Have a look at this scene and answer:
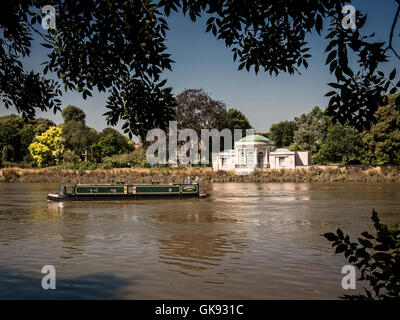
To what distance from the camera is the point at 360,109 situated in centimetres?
540

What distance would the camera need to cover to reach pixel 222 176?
5678cm

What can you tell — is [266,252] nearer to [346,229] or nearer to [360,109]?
[346,229]

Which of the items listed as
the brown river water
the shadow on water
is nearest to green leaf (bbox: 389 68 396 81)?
the brown river water

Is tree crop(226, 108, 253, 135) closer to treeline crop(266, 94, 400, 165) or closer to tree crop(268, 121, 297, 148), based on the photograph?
tree crop(268, 121, 297, 148)

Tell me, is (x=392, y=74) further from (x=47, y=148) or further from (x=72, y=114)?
(x=72, y=114)

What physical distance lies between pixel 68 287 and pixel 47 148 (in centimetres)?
7348

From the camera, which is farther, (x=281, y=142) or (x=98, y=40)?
(x=281, y=142)

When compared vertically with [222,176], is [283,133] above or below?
above

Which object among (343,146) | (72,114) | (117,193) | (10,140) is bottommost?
(117,193)

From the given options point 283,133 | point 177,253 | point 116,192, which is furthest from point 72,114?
point 177,253

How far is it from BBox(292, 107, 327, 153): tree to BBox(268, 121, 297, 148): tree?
41.0ft

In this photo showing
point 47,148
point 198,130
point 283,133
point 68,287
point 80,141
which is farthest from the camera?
point 283,133

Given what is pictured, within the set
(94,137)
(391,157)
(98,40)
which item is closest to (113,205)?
(98,40)
